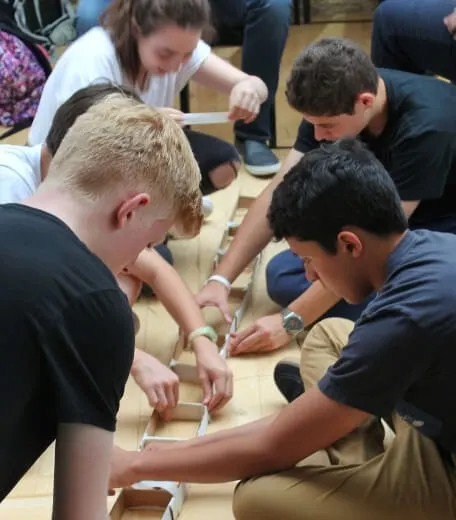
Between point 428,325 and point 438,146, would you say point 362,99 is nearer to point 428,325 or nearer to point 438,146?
point 438,146

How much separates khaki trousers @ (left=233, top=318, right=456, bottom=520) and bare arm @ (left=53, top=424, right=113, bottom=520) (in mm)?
458

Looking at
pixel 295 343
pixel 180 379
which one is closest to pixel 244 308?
pixel 295 343

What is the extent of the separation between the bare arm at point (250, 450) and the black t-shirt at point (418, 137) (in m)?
0.86

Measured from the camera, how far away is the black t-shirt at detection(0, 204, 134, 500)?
850mm

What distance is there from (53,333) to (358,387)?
53 cm

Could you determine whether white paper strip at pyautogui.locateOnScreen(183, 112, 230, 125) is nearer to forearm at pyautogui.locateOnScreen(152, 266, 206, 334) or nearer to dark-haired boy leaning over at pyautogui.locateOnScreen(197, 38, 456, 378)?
dark-haired boy leaning over at pyautogui.locateOnScreen(197, 38, 456, 378)

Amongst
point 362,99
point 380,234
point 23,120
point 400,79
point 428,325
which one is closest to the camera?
point 428,325

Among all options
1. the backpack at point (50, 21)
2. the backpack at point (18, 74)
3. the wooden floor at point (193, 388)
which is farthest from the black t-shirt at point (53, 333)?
the backpack at point (50, 21)

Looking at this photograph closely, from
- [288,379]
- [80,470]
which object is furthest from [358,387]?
[288,379]

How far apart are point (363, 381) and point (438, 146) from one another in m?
0.93

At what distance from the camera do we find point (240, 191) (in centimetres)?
286

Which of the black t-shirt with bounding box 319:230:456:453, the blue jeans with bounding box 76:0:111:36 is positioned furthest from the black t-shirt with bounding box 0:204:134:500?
the blue jeans with bounding box 76:0:111:36

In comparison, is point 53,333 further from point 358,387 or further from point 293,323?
point 293,323

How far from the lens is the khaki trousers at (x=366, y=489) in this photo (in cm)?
131
